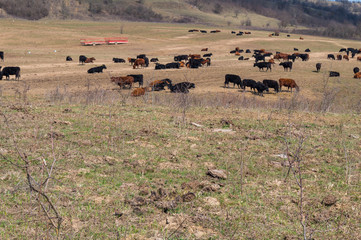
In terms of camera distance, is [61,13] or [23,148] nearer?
[23,148]

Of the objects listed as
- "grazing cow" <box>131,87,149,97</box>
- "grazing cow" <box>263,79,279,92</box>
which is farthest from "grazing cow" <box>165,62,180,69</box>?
"grazing cow" <box>131,87,149,97</box>

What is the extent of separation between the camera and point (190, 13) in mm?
139375

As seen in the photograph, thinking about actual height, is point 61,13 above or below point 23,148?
above

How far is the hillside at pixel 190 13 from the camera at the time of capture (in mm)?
92500

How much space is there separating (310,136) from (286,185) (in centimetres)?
333

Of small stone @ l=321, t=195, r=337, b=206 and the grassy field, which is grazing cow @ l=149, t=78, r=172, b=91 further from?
small stone @ l=321, t=195, r=337, b=206

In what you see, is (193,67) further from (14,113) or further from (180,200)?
(180,200)

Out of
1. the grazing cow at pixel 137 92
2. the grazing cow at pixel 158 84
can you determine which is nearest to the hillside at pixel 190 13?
the grazing cow at pixel 158 84

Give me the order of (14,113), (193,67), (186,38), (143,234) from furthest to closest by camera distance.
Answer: (186,38)
(193,67)
(14,113)
(143,234)

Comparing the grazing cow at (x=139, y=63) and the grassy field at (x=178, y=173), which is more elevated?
the grazing cow at (x=139, y=63)

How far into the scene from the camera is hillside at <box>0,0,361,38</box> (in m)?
92.5

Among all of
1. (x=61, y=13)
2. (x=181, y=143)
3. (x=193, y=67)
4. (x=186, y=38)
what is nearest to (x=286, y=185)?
(x=181, y=143)

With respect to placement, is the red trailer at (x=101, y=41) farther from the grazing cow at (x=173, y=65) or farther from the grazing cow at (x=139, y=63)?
the grazing cow at (x=173, y=65)

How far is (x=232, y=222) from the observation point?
4.76m
